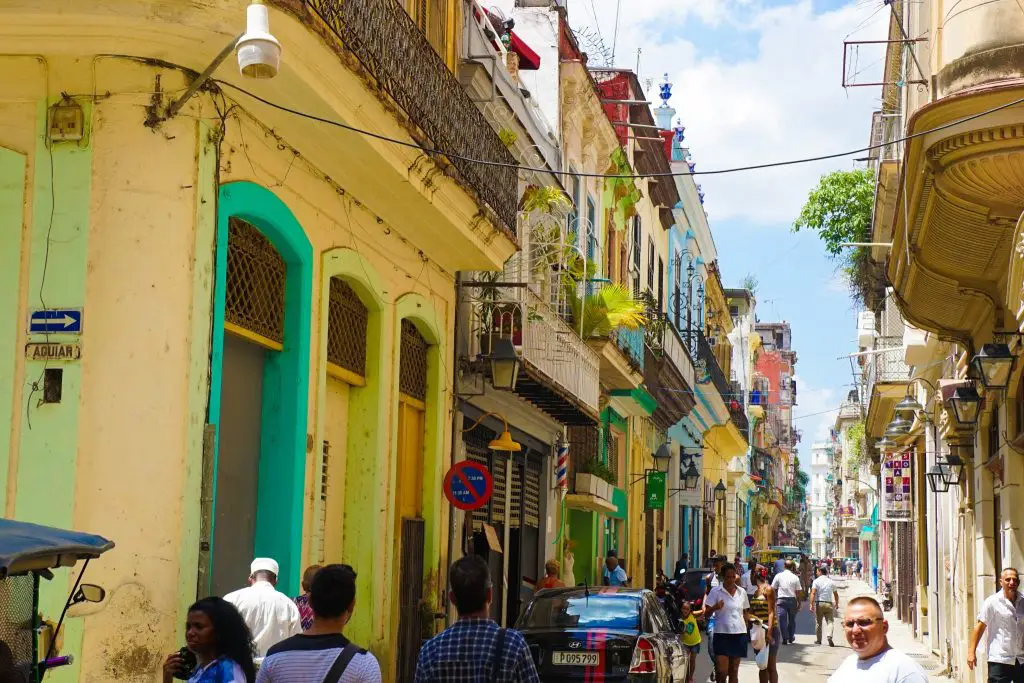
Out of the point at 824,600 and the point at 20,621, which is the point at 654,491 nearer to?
the point at 824,600

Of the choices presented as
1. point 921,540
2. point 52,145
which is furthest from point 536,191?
point 921,540

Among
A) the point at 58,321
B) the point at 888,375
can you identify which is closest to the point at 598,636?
the point at 58,321

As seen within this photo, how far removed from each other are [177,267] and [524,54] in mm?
11741

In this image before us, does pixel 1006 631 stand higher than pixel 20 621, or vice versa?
pixel 20 621

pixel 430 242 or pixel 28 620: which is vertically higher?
pixel 430 242

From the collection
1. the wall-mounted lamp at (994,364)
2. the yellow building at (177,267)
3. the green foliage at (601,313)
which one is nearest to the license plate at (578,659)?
the yellow building at (177,267)

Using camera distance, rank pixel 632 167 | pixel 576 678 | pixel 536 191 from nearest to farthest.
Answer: pixel 576 678, pixel 536 191, pixel 632 167

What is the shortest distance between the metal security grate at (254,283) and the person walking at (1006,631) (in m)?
6.41

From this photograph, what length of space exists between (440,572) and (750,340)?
52.1 m

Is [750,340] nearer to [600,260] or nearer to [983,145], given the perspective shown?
[600,260]

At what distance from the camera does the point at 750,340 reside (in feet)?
219

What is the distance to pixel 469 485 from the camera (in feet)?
50.2

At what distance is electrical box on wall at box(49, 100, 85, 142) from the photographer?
948cm

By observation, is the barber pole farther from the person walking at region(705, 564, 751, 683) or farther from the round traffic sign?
the round traffic sign
